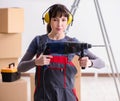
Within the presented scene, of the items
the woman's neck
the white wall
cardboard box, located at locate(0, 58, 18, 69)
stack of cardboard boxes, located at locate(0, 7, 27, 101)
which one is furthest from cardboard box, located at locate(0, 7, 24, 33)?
the woman's neck

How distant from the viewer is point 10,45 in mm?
2834

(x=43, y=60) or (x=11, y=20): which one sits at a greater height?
(x=11, y=20)

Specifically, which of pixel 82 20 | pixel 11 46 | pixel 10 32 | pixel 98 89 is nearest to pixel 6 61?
pixel 11 46

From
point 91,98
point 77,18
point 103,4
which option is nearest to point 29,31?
point 77,18

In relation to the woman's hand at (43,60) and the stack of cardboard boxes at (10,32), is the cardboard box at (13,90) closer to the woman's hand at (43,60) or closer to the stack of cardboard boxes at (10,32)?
the stack of cardboard boxes at (10,32)

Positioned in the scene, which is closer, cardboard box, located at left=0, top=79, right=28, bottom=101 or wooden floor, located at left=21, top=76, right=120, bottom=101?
cardboard box, located at left=0, top=79, right=28, bottom=101

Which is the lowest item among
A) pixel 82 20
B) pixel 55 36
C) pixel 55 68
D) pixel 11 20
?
pixel 55 68

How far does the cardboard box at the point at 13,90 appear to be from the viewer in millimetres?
2494

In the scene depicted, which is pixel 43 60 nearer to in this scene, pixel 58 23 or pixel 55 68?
pixel 55 68

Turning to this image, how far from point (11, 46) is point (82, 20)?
1.65m

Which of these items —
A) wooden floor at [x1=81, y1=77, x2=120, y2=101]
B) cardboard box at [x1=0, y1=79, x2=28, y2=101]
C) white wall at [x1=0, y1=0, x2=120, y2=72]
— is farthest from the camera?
white wall at [x1=0, y1=0, x2=120, y2=72]

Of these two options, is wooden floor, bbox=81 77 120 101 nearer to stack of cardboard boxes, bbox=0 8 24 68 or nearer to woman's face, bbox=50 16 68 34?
stack of cardboard boxes, bbox=0 8 24 68

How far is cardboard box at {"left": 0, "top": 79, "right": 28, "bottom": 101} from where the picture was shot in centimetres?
249

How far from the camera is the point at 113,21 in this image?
4188 mm
